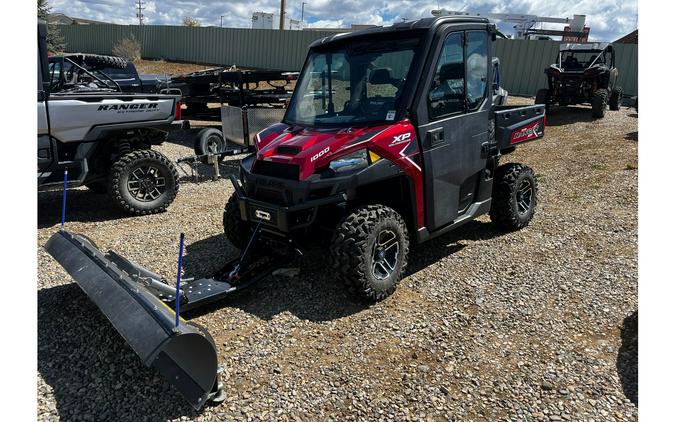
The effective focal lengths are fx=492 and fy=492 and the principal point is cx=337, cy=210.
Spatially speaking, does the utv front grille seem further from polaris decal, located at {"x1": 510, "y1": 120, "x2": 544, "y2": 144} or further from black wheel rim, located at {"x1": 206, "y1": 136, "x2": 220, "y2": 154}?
black wheel rim, located at {"x1": 206, "y1": 136, "x2": 220, "y2": 154}

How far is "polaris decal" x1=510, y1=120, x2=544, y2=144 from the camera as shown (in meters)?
5.27

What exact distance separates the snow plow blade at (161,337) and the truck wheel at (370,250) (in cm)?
127

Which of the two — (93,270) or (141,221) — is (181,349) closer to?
(93,270)

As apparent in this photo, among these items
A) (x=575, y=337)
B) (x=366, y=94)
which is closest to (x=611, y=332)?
(x=575, y=337)

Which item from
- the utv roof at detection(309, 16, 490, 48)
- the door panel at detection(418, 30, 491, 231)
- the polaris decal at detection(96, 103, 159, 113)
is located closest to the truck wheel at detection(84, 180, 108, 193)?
the polaris decal at detection(96, 103, 159, 113)

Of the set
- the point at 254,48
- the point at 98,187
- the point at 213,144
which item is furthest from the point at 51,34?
the point at 98,187

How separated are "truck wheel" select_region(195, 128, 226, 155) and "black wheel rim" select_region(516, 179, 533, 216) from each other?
5401mm

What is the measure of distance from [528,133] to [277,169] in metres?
3.07

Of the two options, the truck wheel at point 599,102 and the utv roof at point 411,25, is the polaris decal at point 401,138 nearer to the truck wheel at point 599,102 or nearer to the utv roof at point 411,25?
the utv roof at point 411,25

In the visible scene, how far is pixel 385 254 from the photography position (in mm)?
4121

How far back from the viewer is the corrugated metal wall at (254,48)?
1842 centimetres

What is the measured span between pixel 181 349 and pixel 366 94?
2.66 meters

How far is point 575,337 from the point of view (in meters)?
3.65

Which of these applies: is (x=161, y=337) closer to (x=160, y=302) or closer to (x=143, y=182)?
(x=160, y=302)
